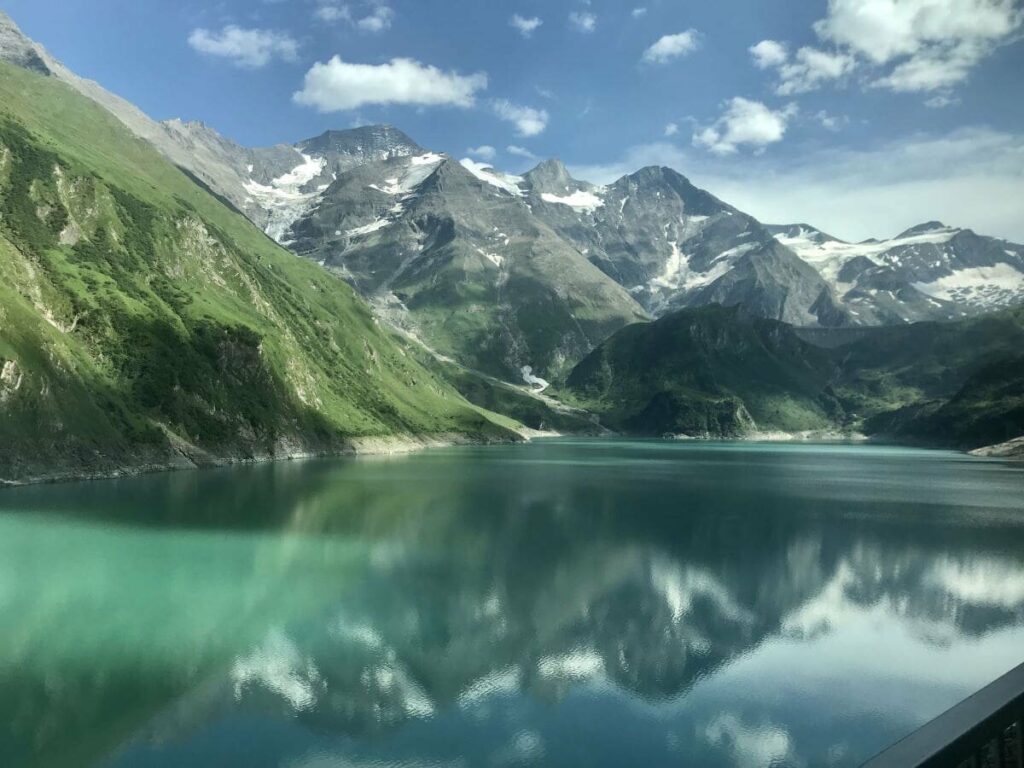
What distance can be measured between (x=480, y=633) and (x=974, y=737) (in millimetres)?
34756

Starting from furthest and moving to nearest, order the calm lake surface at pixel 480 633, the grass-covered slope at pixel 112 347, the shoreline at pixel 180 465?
the grass-covered slope at pixel 112 347 < the shoreline at pixel 180 465 < the calm lake surface at pixel 480 633

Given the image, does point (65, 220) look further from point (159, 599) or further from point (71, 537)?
point (159, 599)

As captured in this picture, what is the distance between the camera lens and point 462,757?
2466 centimetres

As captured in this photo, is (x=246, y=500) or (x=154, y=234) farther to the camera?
(x=154, y=234)

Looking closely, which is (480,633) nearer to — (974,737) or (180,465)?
(974,737)

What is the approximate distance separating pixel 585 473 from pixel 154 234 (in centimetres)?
12931

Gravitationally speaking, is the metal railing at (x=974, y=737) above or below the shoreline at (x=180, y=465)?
above

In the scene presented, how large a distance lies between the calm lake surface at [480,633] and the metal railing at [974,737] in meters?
20.5

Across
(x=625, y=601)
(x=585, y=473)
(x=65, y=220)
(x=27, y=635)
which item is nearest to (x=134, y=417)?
(x=65, y=220)

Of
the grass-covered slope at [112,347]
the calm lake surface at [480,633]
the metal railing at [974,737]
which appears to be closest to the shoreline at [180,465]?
the grass-covered slope at [112,347]

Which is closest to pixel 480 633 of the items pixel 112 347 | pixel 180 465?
pixel 180 465

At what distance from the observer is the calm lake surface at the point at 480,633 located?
26.2 m

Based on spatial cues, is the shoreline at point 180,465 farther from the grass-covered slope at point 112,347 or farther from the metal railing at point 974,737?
the metal railing at point 974,737

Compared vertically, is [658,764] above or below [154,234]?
below
